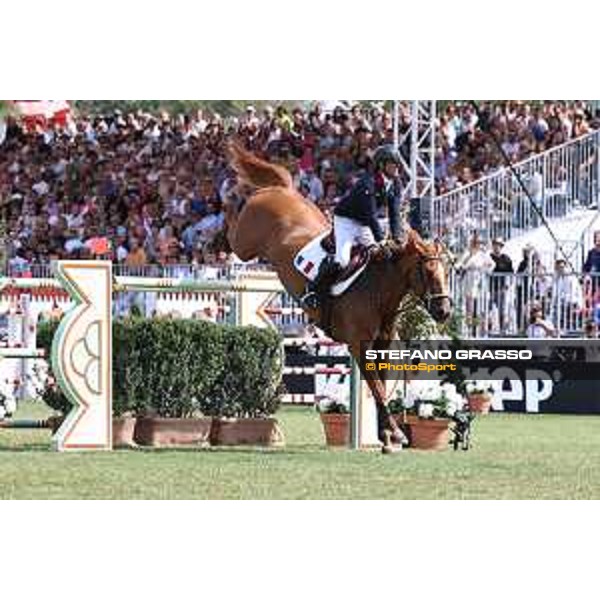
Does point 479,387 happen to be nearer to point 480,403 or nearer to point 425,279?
point 480,403

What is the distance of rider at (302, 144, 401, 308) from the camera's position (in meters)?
11.0

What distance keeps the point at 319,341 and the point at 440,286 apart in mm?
3296

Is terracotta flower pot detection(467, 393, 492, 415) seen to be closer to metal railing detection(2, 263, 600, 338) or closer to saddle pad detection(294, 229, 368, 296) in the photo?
metal railing detection(2, 263, 600, 338)

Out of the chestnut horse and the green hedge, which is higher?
the chestnut horse

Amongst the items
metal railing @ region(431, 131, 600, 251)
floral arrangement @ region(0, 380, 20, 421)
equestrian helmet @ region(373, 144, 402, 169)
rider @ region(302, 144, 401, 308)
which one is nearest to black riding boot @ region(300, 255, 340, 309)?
rider @ region(302, 144, 401, 308)

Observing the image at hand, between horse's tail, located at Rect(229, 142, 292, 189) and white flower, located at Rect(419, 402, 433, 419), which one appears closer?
horse's tail, located at Rect(229, 142, 292, 189)

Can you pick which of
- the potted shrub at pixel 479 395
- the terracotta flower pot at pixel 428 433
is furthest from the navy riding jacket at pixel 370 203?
the potted shrub at pixel 479 395

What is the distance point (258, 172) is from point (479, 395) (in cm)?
276

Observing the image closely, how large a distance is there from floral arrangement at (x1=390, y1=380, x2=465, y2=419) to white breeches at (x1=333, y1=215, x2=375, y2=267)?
0.95 meters

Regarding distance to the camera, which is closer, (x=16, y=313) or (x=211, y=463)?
(x=211, y=463)

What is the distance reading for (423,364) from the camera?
38.7 feet

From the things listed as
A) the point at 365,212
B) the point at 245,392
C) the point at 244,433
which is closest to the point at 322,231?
the point at 365,212
